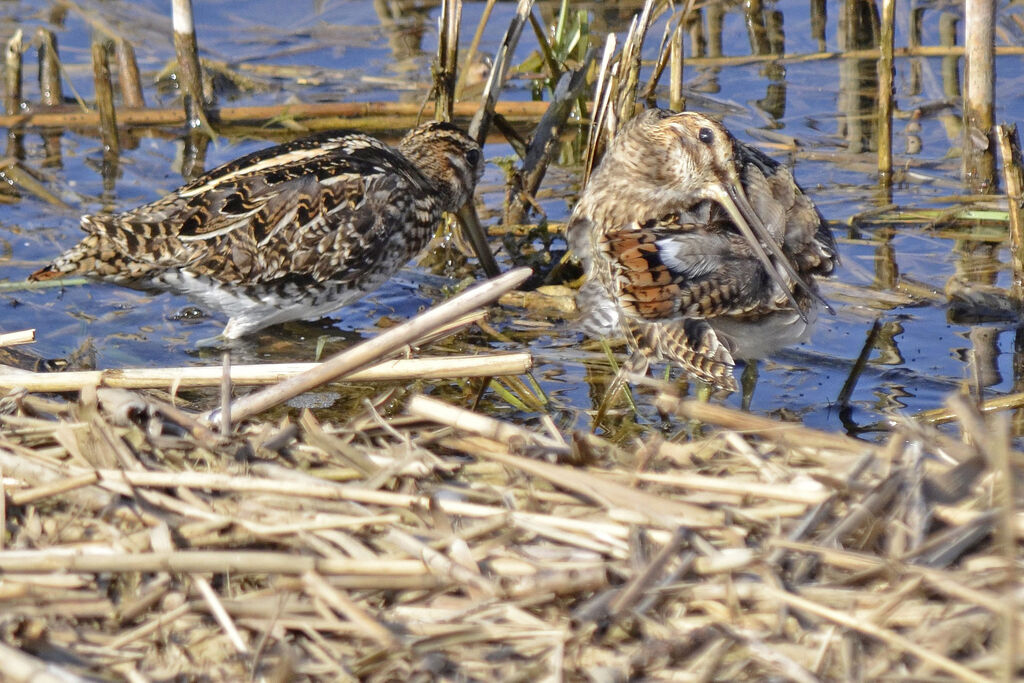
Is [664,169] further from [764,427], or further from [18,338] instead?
[18,338]

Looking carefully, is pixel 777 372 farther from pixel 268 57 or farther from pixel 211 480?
pixel 268 57

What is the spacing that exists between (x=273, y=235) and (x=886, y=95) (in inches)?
113

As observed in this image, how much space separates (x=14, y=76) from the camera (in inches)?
284

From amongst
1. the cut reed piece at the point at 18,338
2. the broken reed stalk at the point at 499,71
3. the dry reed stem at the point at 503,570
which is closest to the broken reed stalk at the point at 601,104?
the broken reed stalk at the point at 499,71

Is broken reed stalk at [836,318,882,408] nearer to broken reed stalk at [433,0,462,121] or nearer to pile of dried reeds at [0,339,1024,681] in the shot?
pile of dried reeds at [0,339,1024,681]

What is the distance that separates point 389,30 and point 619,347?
13.3 feet

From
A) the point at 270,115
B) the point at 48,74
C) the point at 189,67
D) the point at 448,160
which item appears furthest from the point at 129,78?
the point at 448,160

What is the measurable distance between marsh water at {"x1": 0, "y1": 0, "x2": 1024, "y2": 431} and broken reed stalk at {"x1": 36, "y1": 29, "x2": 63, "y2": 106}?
0.22 meters

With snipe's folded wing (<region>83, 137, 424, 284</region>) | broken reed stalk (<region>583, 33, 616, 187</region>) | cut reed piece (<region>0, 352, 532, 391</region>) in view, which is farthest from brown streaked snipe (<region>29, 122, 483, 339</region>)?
cut reed piece (<region>0, 352, 532, 391</region>)

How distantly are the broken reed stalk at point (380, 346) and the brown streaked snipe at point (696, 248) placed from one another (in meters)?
0.90

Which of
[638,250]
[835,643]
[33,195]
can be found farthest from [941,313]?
[33,195]

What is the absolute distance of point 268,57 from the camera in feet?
27.4

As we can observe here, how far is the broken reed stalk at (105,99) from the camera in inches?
276

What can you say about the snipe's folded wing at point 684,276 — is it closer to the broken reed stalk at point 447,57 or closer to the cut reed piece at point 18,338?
the cut reed piece at point 18,338
